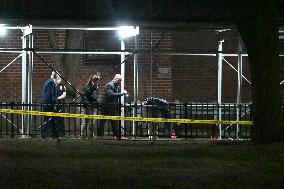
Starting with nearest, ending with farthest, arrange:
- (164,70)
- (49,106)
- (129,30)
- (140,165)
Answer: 1. (140,165)
2. (129,30)
3. (49,106)
4. (164,70)

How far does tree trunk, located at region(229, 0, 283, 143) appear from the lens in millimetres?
12023

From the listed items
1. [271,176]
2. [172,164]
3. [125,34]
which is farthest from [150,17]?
[271,176]

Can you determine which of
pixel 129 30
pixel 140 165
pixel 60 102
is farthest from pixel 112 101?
pixel 140 165

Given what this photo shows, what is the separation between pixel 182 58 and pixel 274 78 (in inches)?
372

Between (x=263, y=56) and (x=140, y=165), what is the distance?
356 cm

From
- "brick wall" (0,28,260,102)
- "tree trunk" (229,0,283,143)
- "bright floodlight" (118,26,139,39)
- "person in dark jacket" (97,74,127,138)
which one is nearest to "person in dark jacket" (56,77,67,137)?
"person in dark jacket" (97,74,127,138)

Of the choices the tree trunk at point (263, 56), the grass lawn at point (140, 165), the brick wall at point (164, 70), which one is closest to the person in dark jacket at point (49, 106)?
the grass lawn at point (140, 165)

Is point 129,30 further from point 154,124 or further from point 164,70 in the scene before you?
point 164,70

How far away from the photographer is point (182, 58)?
21.6 meters

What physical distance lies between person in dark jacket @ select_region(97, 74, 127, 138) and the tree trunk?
15.7 ft

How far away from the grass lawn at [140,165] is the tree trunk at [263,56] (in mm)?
530

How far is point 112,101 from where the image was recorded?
17.0 m

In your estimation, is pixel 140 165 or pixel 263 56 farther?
pixel 263 56

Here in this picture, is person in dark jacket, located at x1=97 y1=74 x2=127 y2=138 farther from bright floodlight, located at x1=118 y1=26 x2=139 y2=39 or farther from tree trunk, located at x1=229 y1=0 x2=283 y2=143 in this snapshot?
tree trunk, located at x1=229 y1=0 x2=283 y2=143
